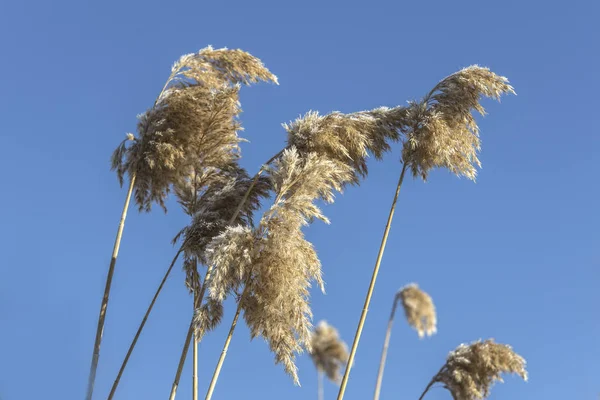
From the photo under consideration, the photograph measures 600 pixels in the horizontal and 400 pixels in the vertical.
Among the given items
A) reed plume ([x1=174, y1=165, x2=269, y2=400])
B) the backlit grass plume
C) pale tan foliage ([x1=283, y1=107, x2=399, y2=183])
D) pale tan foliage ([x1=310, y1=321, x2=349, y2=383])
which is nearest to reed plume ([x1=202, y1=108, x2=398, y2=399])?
pale tan foliage ([x1=283, y1=107, x2=399, y2=183])

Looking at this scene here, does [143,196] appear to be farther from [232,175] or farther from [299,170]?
[299,170]

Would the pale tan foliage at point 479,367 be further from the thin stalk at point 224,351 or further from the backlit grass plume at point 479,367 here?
the thin stalk at point 224,351

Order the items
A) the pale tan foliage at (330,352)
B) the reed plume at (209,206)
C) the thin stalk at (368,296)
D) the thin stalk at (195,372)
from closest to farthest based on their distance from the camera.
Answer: the thin stalk at (368,296) → the thin stalk at (195,372) → the reed plume at (209,206) → the pale tan foliage at (330,352)

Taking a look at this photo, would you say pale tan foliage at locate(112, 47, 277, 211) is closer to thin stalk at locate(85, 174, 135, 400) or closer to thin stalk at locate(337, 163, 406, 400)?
thin stalk at locate(85, 174, 135, 400)

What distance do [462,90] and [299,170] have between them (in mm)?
1332

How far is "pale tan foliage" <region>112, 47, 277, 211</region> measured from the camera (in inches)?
187

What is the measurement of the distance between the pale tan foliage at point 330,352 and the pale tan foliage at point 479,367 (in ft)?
10.1

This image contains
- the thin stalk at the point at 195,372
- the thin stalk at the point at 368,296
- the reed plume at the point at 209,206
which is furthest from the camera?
the reed plume at the point at 209,206

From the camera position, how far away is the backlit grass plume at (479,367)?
16.6ft

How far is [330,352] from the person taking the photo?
27.4 ft

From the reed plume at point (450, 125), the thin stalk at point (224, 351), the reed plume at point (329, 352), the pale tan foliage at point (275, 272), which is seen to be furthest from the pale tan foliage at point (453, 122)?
the reed plume at point (329, 352)

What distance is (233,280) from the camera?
4.11 m

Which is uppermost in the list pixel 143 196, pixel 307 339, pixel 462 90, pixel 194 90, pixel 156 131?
pixel 462 90

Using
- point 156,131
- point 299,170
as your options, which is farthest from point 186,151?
point 299,170
